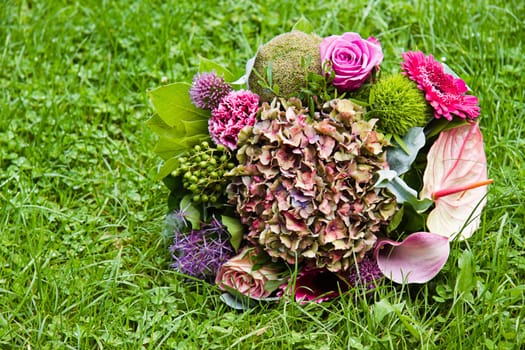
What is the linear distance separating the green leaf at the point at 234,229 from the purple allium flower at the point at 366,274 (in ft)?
1.16

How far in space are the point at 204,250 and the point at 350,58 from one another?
747 mm

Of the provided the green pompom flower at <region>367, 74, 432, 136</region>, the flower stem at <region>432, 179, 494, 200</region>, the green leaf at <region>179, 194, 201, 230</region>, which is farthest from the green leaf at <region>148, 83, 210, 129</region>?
the flower stem at <region>432, 179, 494, 200</region>

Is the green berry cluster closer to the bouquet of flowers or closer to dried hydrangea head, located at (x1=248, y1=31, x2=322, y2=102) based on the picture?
the bouquet of flowers

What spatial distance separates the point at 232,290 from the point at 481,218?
88 centimetres

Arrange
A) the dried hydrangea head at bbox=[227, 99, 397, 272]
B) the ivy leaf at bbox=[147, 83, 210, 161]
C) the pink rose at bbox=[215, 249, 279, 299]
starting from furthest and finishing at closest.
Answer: the ivy leaf at bbox=[147, 83, 210, 161] → the pink rose at bbox=[215, 249, 279, 299] → the dried hydrangea head at bbox=[227, 99, 397, 272]

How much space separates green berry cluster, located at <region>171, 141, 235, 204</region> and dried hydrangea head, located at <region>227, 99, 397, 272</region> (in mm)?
72

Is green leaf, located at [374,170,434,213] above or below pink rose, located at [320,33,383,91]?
below

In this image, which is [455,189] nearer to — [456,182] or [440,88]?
[456,182]

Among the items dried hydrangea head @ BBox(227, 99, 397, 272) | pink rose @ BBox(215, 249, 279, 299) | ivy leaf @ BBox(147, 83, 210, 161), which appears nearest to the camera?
dried hydrangea head @ BBox(227, 99, 397, 272)

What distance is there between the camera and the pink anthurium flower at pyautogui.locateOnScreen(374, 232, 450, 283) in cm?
221

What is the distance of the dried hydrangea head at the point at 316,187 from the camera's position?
2.18m

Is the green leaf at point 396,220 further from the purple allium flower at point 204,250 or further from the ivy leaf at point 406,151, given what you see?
the purple allium flower at point 204,250

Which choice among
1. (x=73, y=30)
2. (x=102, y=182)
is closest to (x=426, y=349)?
(x=102, y=182)

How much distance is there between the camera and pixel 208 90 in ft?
7.76
